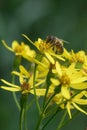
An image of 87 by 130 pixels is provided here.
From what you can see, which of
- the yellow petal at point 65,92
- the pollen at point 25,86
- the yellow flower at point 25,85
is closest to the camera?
the yellow petal at point 65,92

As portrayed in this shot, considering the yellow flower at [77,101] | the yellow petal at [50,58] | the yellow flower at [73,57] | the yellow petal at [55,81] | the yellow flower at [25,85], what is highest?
the yellow flower at [73,57]

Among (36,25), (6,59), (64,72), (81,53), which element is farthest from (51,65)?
(36,25)

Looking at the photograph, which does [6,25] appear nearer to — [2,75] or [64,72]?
[2,75]

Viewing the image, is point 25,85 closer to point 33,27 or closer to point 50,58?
point 50,58

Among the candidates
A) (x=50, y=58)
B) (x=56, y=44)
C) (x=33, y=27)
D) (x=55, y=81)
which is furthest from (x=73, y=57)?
(x=33, y=27)

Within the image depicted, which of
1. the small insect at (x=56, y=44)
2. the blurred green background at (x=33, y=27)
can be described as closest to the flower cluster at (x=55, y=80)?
the small insect at (x=56, y=44)

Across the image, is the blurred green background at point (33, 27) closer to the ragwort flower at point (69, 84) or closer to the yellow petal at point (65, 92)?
the ragwort flower at point (69, 84)

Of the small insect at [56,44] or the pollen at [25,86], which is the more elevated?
the small insect at [56,44]

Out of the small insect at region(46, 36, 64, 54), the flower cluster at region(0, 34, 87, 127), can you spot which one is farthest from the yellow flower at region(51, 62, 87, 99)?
the small insect at region(46, 36, 64, 54)
